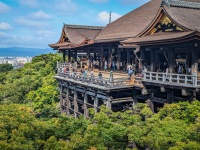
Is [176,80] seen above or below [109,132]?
above

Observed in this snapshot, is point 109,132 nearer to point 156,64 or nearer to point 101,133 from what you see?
point 101,133

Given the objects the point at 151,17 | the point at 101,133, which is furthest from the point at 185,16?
the point at 101,133

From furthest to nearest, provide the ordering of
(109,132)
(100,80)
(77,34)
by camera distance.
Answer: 1. (77,34)
2. (100,80)
3. (109,132)

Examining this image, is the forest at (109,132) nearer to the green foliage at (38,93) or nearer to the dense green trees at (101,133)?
the dense green trees at (101,133)

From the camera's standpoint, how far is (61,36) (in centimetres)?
3566

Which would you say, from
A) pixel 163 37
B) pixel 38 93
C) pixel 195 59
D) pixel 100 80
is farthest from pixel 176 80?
pixel 38 93

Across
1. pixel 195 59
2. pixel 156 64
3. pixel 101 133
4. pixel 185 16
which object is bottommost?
pixel 101 133

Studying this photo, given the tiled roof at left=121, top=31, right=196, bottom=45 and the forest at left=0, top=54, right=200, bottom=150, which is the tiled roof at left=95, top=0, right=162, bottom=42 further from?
the forest at left=0, top=54, right=200, bottom=150

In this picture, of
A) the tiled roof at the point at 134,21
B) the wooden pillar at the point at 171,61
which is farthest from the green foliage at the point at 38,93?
the wooden pillar at the point at 171,61

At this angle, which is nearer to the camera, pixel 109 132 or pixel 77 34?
pixel 109 132

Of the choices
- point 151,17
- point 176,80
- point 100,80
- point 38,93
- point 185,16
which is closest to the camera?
point 176,80

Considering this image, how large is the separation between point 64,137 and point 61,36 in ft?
78.6

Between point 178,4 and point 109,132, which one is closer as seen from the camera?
point 109,132

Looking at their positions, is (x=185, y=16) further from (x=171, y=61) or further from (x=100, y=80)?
(x=100, y=80)
